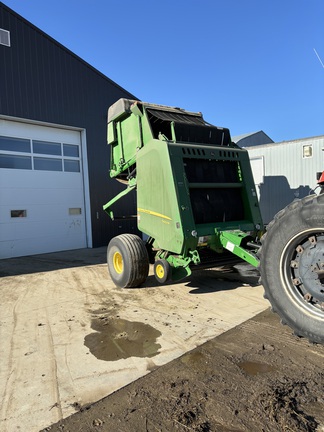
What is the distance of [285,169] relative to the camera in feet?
38.1

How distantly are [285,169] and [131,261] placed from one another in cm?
786

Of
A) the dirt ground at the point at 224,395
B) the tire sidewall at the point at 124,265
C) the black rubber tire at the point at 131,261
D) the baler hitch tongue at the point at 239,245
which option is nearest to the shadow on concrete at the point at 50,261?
the tire sidewall at the point at 124,265

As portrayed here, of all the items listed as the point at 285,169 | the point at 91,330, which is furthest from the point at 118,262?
the point at 285,169

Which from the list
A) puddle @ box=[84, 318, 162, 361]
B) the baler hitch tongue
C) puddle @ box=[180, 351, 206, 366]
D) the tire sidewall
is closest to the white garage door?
the tire sidewall

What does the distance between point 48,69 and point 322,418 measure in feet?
40.4

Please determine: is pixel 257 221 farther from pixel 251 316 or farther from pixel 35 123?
pixel 35 123

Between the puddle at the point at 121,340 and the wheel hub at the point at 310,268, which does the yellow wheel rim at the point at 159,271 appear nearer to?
the puddle at the point at 121,340

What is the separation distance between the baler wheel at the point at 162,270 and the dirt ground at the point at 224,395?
2.01 meters

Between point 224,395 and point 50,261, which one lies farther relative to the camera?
point 50,261

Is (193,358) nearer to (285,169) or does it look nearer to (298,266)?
(298,266)

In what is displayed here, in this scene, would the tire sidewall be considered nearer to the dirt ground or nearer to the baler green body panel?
the baler green body panel

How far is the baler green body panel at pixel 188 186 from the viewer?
17.4ft

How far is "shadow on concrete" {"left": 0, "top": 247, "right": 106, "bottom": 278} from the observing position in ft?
28.2

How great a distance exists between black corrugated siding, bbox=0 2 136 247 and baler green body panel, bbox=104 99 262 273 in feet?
18.7
